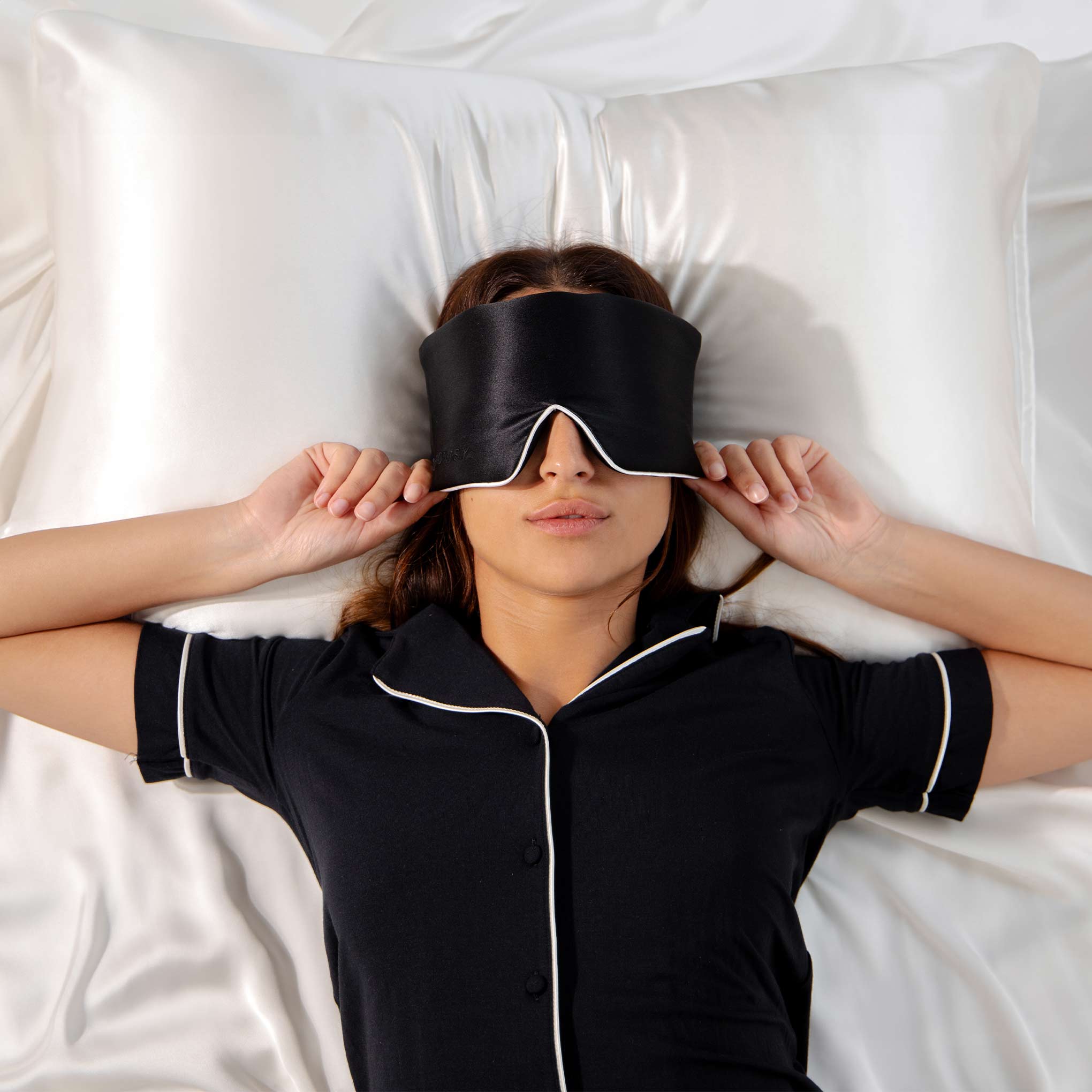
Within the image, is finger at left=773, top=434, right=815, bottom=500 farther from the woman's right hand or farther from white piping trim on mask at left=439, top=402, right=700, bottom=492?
the woman's right hand

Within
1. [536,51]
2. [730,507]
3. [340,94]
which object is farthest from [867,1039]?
[536,51]

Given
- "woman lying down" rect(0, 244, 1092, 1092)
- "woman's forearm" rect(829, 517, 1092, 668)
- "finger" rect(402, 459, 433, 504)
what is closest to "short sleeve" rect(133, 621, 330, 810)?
"woman lying down" rect(0, 244, 1092, 1092)

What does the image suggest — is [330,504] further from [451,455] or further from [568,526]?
[568,526]

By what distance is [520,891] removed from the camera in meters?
1.10

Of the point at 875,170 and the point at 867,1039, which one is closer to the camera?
the point at 867,1039

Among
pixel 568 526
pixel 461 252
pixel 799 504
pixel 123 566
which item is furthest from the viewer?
pixel 461 252

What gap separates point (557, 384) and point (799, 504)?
1.37 ft

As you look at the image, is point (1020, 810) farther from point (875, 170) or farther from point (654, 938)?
point (875, 170)

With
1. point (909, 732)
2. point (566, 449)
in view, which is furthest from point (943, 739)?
point (566, 449)

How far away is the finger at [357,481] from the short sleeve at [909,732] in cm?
62

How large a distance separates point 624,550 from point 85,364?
0.82m

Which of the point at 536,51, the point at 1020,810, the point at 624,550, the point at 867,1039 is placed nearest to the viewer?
the point at 624,550

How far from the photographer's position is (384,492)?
132 cm

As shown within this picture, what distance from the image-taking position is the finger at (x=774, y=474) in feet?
4.31
